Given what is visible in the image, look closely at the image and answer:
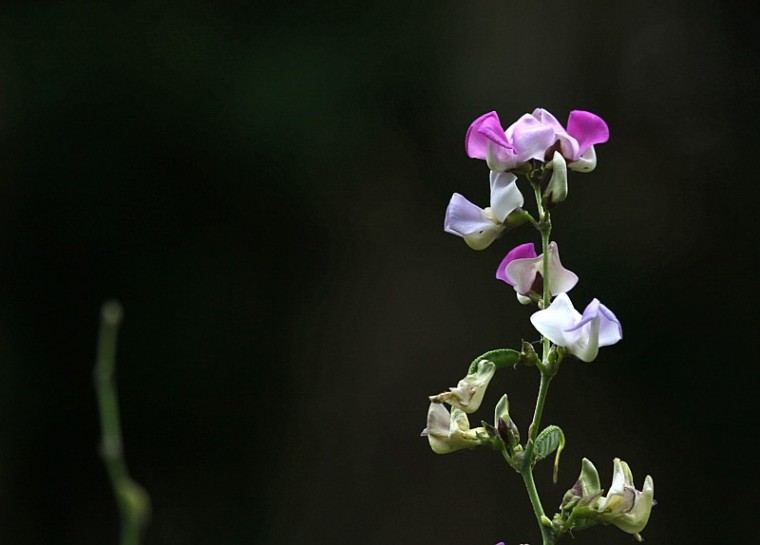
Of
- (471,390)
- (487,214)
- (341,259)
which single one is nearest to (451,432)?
(471,390)

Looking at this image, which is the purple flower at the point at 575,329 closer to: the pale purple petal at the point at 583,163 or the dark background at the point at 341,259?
the pale purple petal at the point at 583,163

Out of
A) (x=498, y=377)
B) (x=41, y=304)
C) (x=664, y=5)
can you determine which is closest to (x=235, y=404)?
(x=41, y=304)

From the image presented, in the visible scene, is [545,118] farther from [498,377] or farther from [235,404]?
[235,404]

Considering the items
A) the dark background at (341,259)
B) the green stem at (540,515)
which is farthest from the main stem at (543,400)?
the dark background at (341,259)

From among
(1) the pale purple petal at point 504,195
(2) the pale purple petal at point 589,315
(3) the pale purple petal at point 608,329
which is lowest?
(3) the pale purple petal at point 608,329

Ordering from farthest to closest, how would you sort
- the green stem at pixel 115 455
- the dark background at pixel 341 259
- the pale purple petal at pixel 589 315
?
the dark background at pixel 341 259 → the pale purple petal at pixel 589 315 → the green stem at pixel 115 455

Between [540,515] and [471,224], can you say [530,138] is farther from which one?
[540,515]

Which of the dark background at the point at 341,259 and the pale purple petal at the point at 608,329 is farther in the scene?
the dark background at the point at 341,259

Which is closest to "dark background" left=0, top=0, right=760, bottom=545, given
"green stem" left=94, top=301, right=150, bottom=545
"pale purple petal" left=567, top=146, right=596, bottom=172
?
"pale purple petal" left=567, top=146, right=596, bottom=172
